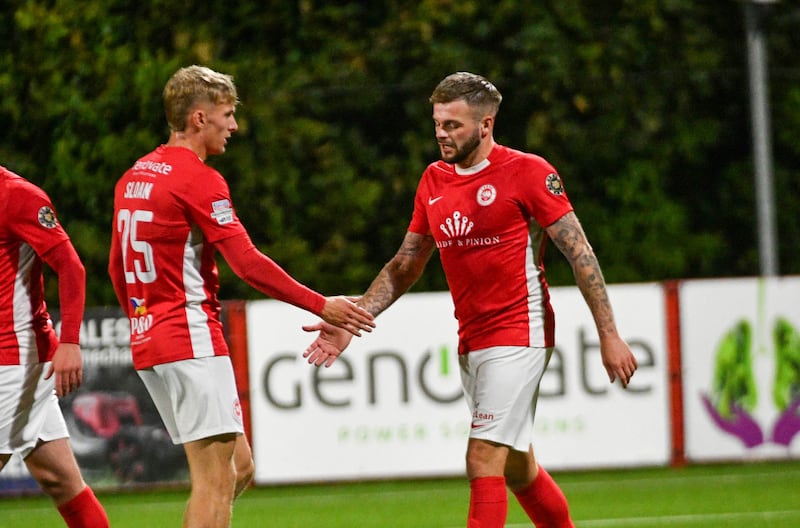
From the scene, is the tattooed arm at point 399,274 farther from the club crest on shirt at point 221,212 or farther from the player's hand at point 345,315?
the club crest on shirt at point 221,212

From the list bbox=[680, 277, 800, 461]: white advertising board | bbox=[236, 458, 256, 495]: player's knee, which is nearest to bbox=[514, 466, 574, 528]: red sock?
bbox=[236, 458, 256, 495]: player's knee

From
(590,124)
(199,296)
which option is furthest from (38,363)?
(590,124)

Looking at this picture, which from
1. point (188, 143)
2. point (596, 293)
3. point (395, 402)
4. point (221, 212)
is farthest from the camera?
point (395, 402)

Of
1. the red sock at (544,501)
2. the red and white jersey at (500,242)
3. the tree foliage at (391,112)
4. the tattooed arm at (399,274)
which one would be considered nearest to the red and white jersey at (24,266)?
the tattooed arm at (399,274)

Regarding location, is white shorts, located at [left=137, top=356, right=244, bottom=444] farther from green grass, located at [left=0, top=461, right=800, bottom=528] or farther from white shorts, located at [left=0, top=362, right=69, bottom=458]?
green grass, located at [left=0, top=461, right=800, bottom=528]

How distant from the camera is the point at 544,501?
6145mm

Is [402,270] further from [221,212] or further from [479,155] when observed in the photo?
[221,212]

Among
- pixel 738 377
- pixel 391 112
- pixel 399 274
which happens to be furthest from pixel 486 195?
pixel 391 112

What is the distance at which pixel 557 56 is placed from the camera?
1783cm

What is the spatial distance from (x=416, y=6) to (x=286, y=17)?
1786 millimetres

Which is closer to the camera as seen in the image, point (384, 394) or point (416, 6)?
point (384, 394)

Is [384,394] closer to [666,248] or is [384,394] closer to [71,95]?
[71,95]

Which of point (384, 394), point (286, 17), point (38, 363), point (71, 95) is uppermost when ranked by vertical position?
point (286, 17)

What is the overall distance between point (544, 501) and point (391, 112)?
468 inches
